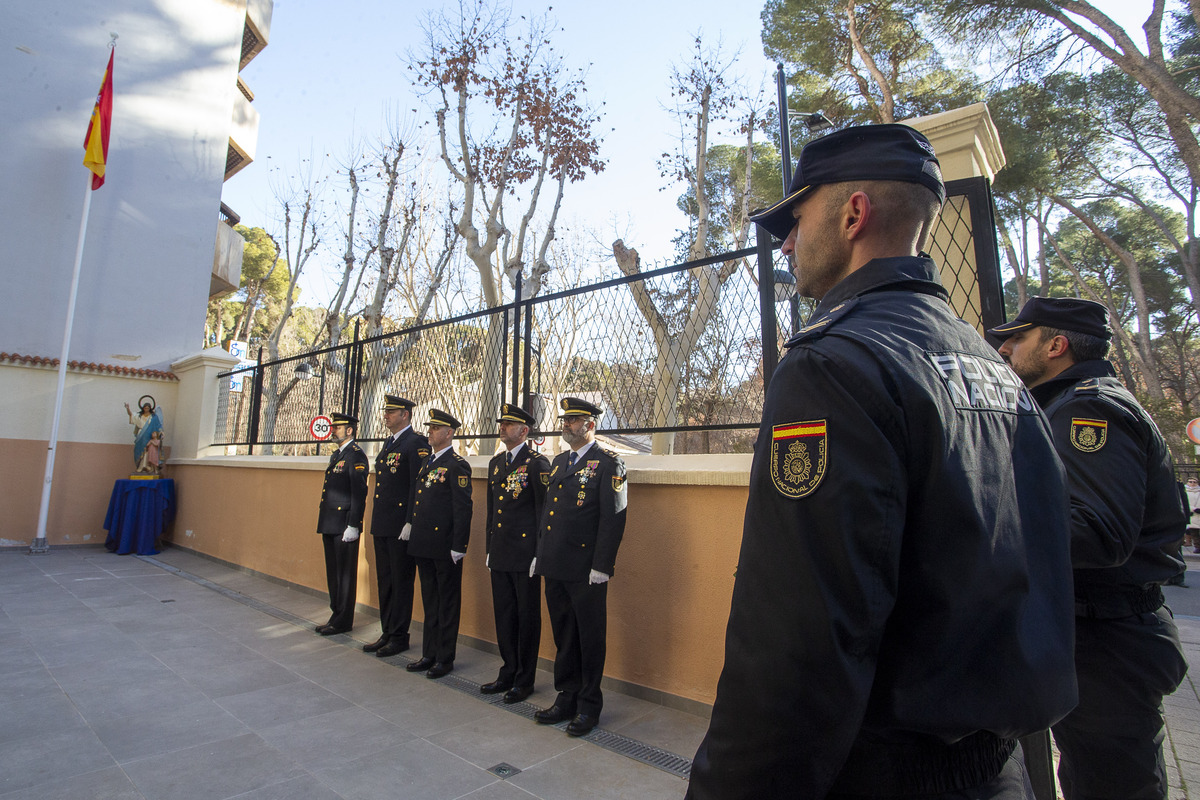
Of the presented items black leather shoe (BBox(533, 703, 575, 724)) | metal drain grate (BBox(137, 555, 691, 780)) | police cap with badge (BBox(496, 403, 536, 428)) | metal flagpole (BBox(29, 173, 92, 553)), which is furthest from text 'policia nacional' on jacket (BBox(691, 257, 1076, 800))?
metal flagpole (BBox(29, 173, 92, 553))

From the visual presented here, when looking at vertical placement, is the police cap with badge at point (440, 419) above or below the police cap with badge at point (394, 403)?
below

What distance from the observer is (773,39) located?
15.2 meters

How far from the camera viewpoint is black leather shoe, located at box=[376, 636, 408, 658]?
5238 millimetres

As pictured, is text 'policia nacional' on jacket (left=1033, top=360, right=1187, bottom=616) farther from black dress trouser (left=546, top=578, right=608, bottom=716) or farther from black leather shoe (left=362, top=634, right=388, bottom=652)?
black leather shoe (left=362, top=634, right=388, bottom=652)

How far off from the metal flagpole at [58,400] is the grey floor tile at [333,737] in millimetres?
9204

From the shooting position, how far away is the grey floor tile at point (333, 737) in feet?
11.0

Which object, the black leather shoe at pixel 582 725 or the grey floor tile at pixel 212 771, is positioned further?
the black leather shoe at pixel 582 725

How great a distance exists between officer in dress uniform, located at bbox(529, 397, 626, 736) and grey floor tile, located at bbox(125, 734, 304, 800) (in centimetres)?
141

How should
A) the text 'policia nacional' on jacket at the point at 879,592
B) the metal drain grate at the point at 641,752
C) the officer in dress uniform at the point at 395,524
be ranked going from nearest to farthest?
the text 'policia nacional' on jacket at the point at 879,592 → the metal drain grate at the point at 641,752 → the officer in dress uniform at the point at 395,524

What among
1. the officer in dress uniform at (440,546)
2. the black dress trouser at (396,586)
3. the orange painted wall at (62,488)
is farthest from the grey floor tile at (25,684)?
the orange painted wall at (62,488)

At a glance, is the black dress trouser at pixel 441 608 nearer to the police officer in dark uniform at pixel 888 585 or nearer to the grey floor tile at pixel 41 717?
the grey floor tile at pixel 41 717

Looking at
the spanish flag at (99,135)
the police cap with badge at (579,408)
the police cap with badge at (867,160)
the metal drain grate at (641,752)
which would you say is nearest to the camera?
the police cap with badge at (867,160)

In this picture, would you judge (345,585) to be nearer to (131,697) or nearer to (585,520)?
(131,697)

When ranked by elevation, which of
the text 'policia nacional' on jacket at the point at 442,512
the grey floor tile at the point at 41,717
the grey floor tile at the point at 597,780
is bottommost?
the grey floor tile at the point at 41,717
